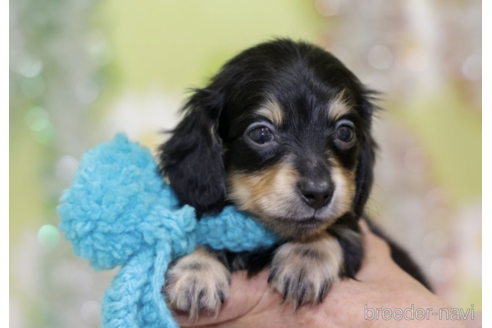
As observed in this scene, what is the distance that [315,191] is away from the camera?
2105 mm

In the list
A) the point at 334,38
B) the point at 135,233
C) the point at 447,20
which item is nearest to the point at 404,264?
the point at 135,233

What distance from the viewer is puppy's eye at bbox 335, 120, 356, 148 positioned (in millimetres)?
2418

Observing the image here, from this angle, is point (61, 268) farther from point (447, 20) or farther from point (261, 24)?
point (447, 20)

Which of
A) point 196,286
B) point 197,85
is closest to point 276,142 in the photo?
point 196,286

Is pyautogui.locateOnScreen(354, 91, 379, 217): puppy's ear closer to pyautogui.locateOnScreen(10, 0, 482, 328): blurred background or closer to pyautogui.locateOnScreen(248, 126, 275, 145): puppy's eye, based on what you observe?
pyautogui.locateOnScreen(248, 126, 275, 145): puppy's eye

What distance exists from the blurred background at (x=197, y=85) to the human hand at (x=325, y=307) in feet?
5.60

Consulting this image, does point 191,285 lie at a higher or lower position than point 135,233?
lower

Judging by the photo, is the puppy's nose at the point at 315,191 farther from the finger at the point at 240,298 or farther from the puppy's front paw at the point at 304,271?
the finger at the point at 240,298

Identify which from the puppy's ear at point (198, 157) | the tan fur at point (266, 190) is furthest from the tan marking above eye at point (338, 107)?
the puppy's ear at point (198, 157)

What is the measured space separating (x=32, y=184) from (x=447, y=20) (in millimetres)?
4003

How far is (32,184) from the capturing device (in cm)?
429

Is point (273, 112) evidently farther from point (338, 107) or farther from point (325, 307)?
point (325, 307)

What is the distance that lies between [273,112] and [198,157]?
1.37ft

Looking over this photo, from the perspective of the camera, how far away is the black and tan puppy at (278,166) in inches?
87.1
